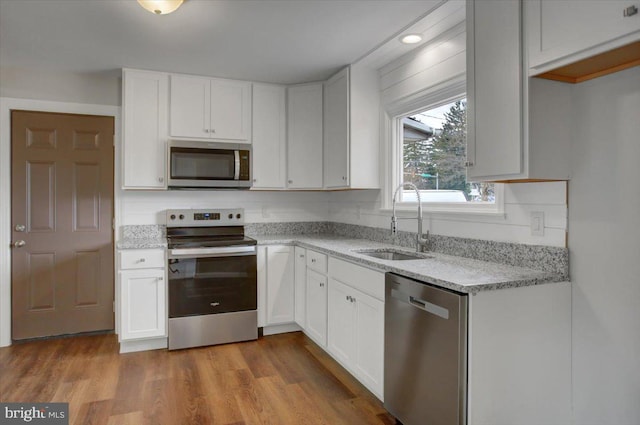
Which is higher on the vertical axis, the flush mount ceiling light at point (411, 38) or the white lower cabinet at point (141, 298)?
the flush mount ceiling light at point (411, 38)

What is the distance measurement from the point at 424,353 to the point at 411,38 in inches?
79.2

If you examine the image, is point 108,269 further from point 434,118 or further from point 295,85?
point 434,118

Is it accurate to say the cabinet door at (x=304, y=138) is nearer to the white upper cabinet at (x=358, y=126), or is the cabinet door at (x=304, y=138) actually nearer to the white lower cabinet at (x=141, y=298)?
the white upper cabinet at (x=358, y=126)

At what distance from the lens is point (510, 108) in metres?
1.86

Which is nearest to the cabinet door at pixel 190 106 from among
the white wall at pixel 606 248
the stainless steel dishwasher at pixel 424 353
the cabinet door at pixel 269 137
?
the cabinet door at pixel 269 137

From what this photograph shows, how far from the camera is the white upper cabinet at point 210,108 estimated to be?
3619 mm

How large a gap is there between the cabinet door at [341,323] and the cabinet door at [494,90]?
114 cm

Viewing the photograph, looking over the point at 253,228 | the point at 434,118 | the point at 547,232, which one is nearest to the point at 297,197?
the point at 253,228

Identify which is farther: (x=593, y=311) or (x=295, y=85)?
(x=295, y=85)

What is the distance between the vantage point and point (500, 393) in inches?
70.6

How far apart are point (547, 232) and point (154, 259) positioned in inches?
109

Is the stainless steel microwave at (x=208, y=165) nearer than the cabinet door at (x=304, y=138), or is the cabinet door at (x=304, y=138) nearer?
the stainless steel microwave at (x=208, y=165)

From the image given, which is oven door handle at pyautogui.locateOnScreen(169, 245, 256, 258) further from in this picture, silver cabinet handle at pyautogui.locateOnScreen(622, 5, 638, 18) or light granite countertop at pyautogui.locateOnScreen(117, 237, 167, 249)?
silver cabinet handle at pyautogui.locateOnScreen(622, 5, 638, 18)

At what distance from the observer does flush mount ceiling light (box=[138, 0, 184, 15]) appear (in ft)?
7.29
